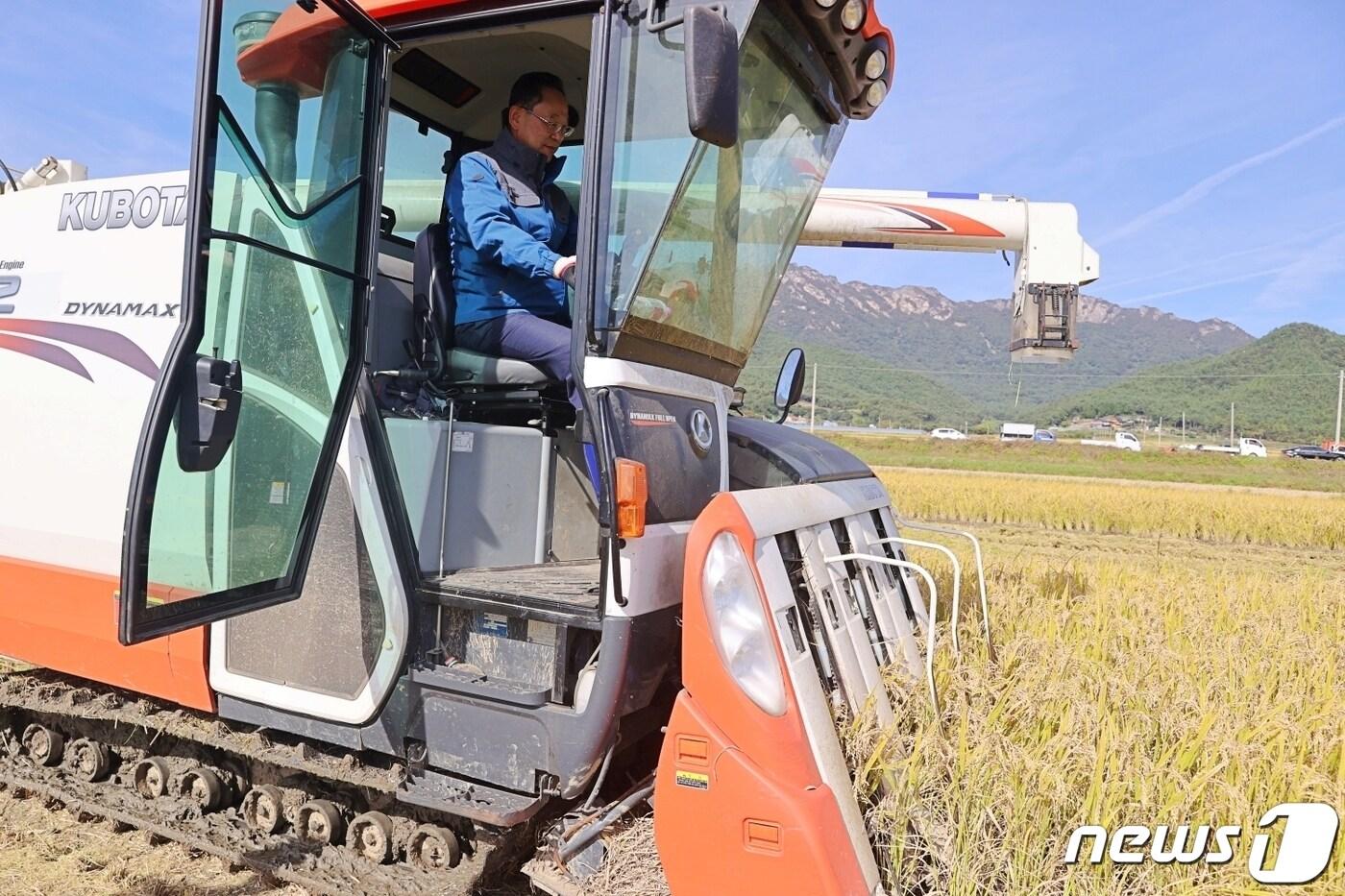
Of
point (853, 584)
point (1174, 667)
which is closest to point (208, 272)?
point (853, 584)

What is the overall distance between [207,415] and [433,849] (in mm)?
1441

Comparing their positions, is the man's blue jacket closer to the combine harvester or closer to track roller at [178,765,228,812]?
the combine harvester

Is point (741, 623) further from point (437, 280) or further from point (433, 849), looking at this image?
point (437, 280)

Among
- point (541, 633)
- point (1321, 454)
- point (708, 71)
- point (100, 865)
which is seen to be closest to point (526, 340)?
point (541, 633)

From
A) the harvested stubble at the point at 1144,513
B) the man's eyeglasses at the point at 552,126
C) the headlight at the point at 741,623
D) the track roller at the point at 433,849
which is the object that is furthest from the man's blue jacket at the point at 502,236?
the harvested stubble at the point at 1144,513

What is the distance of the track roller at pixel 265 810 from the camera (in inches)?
122

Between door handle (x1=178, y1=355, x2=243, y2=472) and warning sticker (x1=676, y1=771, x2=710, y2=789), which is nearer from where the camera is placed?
warning sticker (x1=676, y1=771, x2=710, y2=789)

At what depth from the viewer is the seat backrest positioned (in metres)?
3.20

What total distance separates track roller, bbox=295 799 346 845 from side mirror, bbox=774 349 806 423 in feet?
7.59

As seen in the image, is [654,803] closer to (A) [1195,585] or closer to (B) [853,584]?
(B) [853,584]

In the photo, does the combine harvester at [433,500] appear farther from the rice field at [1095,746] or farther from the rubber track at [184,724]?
the rice field at [1095,746]

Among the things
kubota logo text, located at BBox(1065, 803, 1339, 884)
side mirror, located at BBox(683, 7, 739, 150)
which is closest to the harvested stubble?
kubota logo text, located at BBox(1065, 803, 1339, 884)

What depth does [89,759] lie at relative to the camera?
141 inches

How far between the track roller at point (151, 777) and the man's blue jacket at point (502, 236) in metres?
2.02
